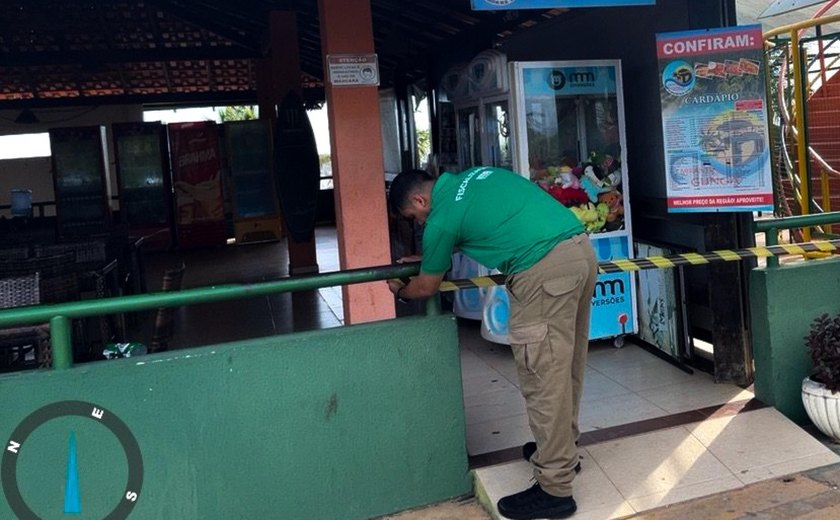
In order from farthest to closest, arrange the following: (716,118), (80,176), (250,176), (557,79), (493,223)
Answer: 1. (250,176)
2. (80,176)
3. (557,79)
4. (716,118)
5. (493,223)

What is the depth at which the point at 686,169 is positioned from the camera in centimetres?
480

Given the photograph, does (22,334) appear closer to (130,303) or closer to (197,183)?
(130,303)

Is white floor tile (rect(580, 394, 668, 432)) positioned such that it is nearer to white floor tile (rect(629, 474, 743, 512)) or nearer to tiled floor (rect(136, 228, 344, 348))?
white floor tile (rect(629, 474, 743, 512))

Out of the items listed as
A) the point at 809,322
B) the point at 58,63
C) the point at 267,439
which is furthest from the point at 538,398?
the point at 58,63

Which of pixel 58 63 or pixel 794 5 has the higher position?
pixel 58 63

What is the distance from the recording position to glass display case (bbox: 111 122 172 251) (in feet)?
45.4

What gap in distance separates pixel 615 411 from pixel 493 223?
6.16 feet

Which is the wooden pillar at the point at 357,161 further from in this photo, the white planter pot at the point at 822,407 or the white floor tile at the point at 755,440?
the white planter pot at the point at 822,407

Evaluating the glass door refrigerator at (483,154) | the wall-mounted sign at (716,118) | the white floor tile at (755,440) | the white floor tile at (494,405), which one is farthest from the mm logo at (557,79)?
the white floor tile at (755,440)

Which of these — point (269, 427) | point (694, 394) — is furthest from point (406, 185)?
point (694, 394)

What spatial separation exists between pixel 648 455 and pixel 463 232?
1.56 meters

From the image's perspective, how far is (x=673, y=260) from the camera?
4.02 m

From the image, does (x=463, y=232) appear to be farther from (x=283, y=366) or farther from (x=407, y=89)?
(x=407, y=89)

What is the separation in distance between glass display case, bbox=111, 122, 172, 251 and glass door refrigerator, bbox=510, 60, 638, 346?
965 cm
